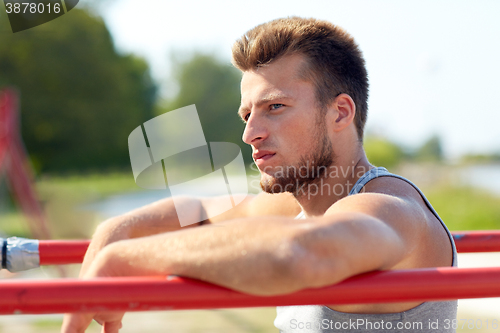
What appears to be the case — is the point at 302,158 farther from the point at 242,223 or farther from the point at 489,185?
the point at 489,185

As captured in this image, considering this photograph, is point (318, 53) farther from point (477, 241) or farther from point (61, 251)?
point (61, 251)

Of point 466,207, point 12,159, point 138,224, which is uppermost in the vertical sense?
point 138,224

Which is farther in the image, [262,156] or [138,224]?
[138,224]

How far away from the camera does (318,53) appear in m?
1.72

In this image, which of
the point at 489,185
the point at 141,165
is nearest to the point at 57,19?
the point at 489,185

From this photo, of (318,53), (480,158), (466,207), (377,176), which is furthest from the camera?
(480,158)

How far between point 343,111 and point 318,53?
9.1 inches

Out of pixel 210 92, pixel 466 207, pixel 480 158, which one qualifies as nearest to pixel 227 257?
pixel 466 207

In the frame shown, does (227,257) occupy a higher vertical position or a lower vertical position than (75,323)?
higher

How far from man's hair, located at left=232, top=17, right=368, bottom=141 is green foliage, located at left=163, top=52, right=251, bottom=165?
28646 millimetres

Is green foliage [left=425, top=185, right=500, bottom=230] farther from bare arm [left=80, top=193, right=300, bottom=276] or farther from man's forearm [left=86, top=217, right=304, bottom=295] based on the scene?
man's forearm [left=86, top=217, right=304, bottom=295]

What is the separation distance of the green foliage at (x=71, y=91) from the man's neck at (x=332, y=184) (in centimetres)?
2242

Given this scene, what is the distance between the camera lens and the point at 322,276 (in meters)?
0.88

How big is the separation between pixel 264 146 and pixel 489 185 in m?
11.2
